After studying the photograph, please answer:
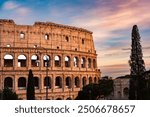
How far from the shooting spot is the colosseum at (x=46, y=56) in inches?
1143

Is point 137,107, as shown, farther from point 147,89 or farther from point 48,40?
point 48,40

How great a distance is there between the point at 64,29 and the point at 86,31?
282 cm

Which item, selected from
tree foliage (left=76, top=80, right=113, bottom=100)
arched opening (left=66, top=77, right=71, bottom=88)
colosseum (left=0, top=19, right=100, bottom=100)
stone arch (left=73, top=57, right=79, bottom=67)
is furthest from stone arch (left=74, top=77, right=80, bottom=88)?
tree foliage (left=76, top=80, right=113, bottom=100)

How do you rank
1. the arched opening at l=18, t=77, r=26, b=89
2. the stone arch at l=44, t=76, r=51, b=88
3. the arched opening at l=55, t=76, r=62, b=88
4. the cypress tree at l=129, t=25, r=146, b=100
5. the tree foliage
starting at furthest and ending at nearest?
the arched opening at l=55, t=76, r=62, b=88
the stone arch at l=44, t=76, r=51, b=88
the arched opening at l=18, t=77, r=26, b=89
the tree foliage
the cypress tree at l=129, t=25, r=146, b=100

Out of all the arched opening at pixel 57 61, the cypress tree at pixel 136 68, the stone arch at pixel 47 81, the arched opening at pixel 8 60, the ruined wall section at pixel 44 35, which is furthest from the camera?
the arched opening at pixel 57 61

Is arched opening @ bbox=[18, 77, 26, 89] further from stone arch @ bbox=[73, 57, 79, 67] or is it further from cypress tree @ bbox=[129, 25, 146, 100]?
cypress tree @ bbox=[129, 25, 146, 100]

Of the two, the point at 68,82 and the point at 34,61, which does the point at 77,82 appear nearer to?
the point at 68,82

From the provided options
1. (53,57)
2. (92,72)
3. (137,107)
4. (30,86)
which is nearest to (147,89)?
(137,107)

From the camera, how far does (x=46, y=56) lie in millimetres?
30062

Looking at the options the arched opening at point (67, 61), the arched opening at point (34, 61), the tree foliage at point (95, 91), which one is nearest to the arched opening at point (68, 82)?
the arched opening at point (67, 61)

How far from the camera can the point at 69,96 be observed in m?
29.6

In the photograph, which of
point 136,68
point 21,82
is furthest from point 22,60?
point 136,68

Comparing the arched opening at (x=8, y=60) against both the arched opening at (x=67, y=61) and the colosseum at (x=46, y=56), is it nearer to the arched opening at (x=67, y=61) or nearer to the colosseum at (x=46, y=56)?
the colosseum at (x=46, y=56)

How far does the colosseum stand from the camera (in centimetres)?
2903
